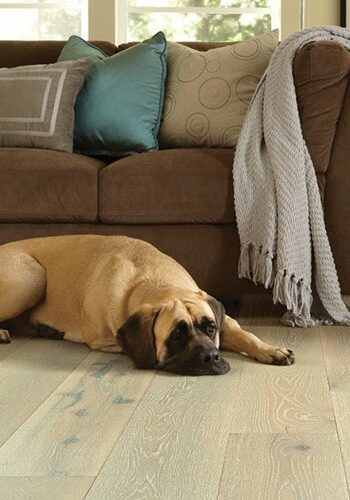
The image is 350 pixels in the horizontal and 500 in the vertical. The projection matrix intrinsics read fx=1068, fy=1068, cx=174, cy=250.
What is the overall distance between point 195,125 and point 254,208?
65 centimetres

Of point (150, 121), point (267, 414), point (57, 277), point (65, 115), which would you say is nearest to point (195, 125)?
point (150, 121)

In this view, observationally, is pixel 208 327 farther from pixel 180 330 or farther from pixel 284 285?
pixel 284 285

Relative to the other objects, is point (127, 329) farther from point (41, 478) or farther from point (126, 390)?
point (41, 478)

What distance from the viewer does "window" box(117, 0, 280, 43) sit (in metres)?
6.65

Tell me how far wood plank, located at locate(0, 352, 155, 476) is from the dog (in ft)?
0.37

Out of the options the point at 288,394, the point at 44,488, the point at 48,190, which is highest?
the point at 48,190

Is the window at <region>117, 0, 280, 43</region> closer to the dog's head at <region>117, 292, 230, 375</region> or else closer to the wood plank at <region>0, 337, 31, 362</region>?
the wood plank at <region>0, 337, 31, 362</region>

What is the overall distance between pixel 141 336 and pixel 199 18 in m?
4.29

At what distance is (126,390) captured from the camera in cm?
258

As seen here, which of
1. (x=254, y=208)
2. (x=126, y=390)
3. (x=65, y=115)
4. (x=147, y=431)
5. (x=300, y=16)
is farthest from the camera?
(x=300, y=16)

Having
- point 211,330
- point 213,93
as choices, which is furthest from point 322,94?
point 211,330

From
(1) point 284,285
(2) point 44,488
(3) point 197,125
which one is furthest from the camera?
(3) point 197,125

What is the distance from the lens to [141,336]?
272 cm

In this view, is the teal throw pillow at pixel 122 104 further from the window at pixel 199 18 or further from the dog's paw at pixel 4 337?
the window at pixel 199 18
